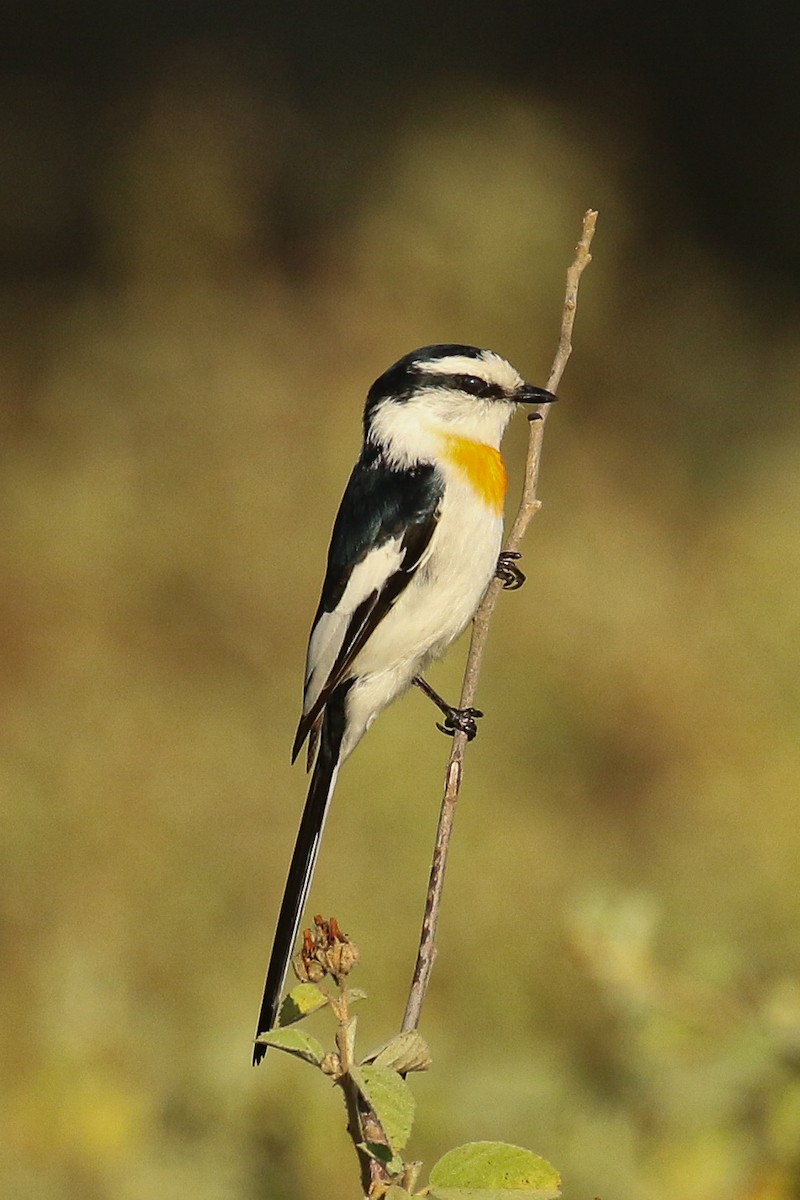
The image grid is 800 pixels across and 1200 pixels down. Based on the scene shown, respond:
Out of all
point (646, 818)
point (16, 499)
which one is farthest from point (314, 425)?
point (646, 818)

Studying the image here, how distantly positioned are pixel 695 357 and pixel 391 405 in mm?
3743

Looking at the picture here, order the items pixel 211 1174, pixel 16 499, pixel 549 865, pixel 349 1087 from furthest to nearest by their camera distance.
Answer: pixel 16 499 < pixel 549 865 < pixel 211 1174 < pixel 349 1087

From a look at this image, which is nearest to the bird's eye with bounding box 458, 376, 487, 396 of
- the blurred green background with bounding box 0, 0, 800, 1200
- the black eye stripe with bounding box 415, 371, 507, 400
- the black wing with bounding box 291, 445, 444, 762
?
the black eye stripe with bounding box 415, 371, 507, 400

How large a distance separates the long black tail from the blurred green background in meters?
0.35

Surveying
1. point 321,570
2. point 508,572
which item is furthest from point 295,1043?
point 321,570

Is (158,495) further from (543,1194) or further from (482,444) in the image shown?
(543,1194)

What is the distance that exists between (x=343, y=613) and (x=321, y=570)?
2.81 metres

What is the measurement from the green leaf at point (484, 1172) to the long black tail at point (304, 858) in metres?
0.48

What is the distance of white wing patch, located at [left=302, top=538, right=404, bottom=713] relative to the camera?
7.48ft

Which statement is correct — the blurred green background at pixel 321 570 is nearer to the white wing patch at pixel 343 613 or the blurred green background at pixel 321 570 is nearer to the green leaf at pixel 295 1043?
the white wing patch at pixel 343 613

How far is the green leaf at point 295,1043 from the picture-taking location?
2.93 ft

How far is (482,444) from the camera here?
257 cm

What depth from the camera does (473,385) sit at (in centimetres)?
256

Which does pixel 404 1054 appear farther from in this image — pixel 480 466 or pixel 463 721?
pixel 480 466
